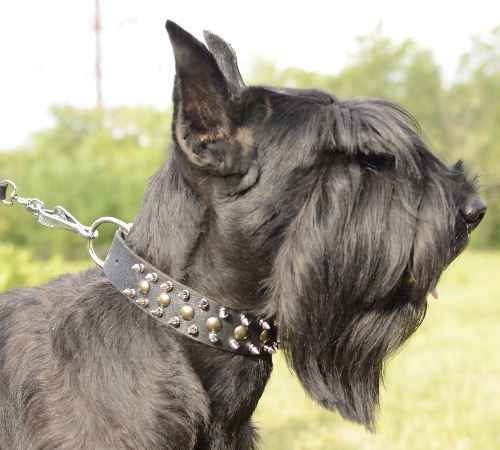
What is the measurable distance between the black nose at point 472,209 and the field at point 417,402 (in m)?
0.38

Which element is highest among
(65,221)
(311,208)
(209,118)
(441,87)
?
(209,118)

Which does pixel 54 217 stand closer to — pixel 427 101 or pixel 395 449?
pixel 395 449

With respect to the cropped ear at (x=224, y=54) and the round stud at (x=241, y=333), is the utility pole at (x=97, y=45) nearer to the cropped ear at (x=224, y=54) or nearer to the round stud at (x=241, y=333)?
the cropped ear at (x=224, y=54)

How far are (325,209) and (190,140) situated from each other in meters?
0.56

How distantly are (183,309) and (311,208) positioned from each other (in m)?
0.61

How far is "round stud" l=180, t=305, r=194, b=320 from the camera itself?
2.16 meters

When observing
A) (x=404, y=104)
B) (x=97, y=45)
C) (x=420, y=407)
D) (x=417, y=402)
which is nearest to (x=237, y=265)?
(x=420, y=407)

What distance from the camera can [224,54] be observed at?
2.73m

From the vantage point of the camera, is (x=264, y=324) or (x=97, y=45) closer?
(x=264, y=324)

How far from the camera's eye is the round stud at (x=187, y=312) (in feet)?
7.08

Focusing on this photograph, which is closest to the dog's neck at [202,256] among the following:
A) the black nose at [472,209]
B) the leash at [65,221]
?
the leash at [65,221]

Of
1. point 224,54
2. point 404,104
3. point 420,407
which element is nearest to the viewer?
point 224,54

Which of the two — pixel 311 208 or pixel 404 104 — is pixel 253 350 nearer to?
pixel 311 208

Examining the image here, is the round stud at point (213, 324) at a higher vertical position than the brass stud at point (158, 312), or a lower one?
higher
